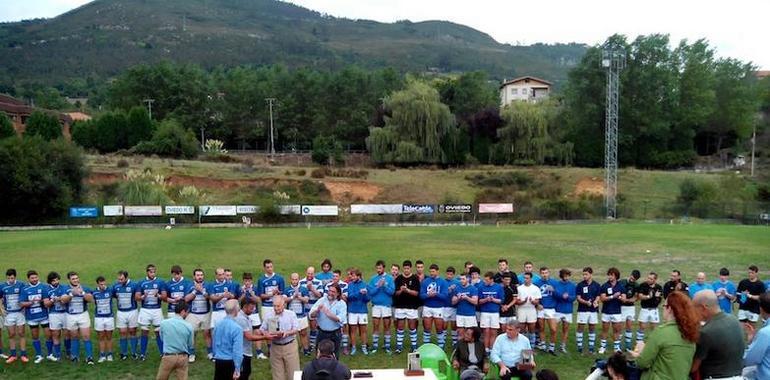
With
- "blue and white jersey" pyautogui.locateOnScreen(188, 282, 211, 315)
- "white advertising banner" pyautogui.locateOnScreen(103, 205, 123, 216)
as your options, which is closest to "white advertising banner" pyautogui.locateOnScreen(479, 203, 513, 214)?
"white advertising banner" pyautogui.locateOnScreen(103, 205, 123, 216)

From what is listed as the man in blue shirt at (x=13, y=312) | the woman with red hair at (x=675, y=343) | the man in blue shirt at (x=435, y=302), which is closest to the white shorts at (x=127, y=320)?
the man in blue shirt at (x=13, y=312)

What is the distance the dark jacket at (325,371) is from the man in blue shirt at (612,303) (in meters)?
7.59

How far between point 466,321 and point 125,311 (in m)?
6.95

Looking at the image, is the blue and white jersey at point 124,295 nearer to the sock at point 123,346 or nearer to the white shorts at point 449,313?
the sock at point 123,346

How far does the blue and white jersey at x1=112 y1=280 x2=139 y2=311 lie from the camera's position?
39.4ft

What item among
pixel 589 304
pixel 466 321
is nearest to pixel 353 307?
pixel 466 321

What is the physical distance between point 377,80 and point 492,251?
64.0 meters

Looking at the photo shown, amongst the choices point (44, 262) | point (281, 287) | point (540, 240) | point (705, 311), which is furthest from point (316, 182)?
point (705, 311)

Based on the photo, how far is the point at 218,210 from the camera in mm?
42906

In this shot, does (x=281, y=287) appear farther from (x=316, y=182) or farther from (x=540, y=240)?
(x=316, y=182)

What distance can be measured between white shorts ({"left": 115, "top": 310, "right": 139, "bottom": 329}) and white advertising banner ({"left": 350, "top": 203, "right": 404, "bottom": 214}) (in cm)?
3331

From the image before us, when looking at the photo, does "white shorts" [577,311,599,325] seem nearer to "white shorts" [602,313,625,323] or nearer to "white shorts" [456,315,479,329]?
"white shorts" [602,313,625,323]

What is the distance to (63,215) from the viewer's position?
140ft

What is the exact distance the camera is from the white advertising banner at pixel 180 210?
4255 cm
